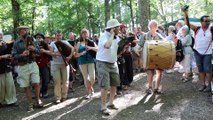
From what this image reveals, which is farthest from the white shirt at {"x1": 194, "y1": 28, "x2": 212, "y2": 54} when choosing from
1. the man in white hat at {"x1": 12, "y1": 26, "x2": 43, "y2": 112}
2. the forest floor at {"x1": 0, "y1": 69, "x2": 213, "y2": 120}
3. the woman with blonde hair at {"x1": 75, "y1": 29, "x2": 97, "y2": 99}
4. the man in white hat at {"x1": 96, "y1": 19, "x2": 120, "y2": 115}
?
the man in white hat at {"x1": 12, "y1": 26, "x2": 43, "y2": 112}

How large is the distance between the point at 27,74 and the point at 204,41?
456 centimetres

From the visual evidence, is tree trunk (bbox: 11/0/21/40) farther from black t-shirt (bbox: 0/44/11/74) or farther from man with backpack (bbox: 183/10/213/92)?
man with backpack (bbox: 183/10/213/92)

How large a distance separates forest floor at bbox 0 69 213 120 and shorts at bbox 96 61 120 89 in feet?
2.15

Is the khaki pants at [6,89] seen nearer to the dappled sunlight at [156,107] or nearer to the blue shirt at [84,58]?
the blue shirt at [84,58]

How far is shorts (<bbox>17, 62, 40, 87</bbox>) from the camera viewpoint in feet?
24.3

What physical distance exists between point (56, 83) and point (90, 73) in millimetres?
965

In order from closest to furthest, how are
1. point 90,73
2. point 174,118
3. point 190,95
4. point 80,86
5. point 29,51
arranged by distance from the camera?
point 174,118
point 29,51
point 190,95
point 90,73
point 80,86

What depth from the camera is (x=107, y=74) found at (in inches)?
264

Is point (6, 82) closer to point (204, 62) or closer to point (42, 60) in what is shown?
point (42, 60)

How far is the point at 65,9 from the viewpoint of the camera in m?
24.5

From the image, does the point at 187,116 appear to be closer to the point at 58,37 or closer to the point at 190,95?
the point at 190,95

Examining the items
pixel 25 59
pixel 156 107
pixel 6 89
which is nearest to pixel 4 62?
pixel 6 89

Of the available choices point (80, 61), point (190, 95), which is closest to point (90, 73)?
point (80, 61)

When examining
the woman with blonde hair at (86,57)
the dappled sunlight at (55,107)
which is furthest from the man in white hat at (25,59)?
the woman with blonde hair at (86,57)
